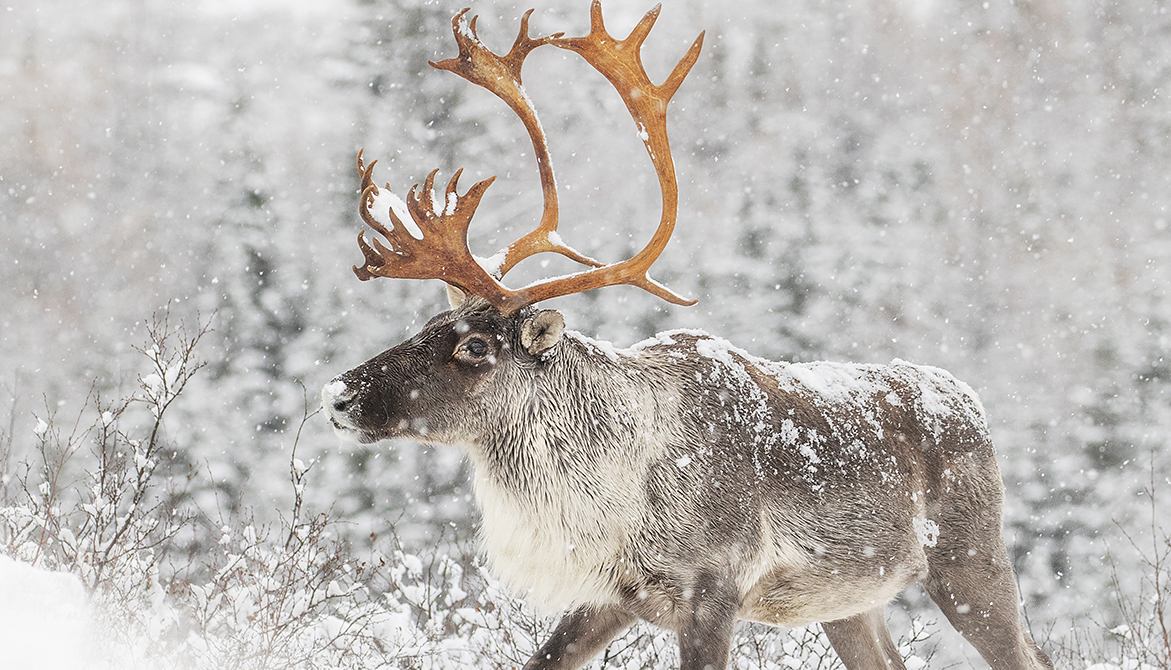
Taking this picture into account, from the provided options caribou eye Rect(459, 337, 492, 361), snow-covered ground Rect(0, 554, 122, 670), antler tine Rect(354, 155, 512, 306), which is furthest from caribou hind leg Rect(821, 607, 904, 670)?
snow-covered ground Rect(0, 554, 122, 670)

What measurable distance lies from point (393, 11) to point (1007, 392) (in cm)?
1302

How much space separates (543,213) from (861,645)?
7.97 ft

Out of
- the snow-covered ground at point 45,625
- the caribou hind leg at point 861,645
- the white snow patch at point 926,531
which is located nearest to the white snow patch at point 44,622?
the snow-covered ground at point 45,625

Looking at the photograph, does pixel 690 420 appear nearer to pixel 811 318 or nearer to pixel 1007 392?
pixel 811 318

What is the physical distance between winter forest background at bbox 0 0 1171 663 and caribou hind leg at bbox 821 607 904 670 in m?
9.73

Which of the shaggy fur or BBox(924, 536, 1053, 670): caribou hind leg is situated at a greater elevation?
the shaggy fur

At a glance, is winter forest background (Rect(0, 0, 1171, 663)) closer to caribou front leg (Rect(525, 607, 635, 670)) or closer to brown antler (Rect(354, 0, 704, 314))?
caribou front leg (Rect(525, 607, 635, 670))

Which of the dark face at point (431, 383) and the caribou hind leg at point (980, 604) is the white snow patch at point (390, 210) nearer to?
the dark face at point (431, 383)

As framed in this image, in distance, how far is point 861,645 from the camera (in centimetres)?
432

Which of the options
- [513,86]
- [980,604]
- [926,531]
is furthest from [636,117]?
[980,604]

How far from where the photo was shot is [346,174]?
53.0 ft

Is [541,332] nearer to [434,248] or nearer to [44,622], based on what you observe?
[434,248]

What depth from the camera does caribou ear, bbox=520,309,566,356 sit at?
3598 millimetres

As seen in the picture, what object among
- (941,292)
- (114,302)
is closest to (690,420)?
(941,292)
